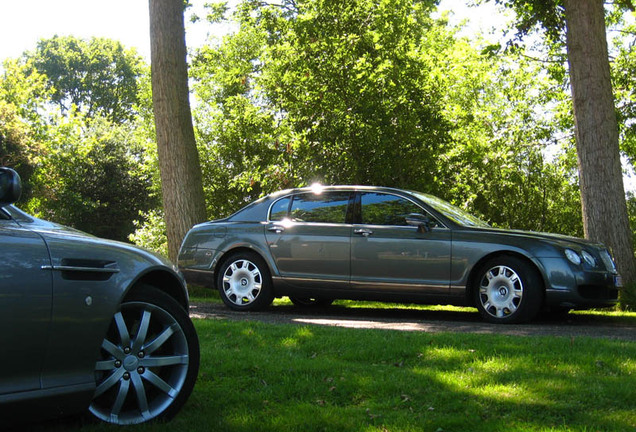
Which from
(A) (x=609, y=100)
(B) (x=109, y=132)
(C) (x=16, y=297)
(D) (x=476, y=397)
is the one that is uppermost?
(B) (x=109, y=132)

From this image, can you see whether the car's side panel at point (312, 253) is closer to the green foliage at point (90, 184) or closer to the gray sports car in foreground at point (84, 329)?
the gray sports car in foreground at point (84, 329)

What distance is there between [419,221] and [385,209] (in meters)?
0.60

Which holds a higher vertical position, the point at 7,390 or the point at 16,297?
the point at 16,297

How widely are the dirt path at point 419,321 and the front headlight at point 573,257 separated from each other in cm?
74

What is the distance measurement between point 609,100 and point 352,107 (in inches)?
210

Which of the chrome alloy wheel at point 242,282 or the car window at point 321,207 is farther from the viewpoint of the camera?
the chrome alloy wheel at point 242,282

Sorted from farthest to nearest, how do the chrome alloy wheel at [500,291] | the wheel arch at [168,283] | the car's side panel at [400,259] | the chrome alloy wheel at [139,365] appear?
the car's side panel at [400,259] < the chrome alloy wheel at [500,291] < the wheel arch at [168,283] < the chrome alloy wheel at [139,365]

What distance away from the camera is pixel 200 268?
1030 centimetres

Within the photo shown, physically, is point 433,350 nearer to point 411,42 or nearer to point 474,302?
point 474,302

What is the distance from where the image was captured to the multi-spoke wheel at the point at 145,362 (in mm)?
3869

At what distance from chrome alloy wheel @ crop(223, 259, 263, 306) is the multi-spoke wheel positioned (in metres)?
5.75

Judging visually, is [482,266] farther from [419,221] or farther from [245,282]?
[245,282]

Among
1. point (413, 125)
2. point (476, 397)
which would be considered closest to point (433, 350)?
point (476, 397)

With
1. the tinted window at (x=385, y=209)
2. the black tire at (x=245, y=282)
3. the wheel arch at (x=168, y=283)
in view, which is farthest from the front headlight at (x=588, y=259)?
the wheel arch at (x=168, y=283)
